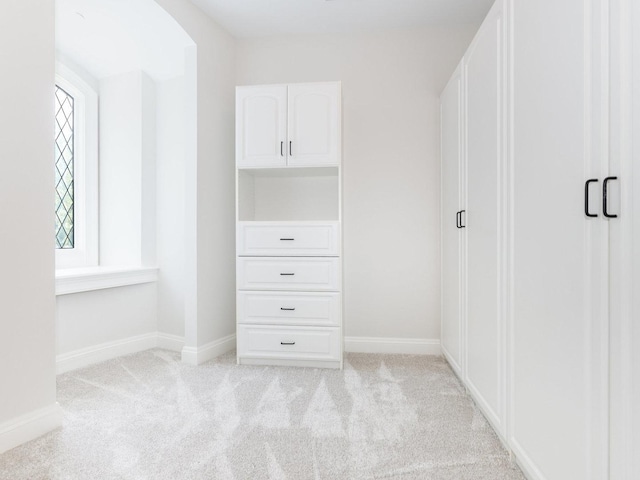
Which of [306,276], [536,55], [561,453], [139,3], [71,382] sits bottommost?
[71,382]

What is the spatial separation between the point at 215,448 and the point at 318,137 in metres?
1.83

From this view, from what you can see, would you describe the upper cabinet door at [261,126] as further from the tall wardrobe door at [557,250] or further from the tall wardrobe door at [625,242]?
the tall wardrobe door at [625,242]

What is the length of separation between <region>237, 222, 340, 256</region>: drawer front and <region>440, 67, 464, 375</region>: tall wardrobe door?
73cm

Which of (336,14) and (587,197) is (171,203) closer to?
(336,14)

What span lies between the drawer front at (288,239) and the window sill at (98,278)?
901 millimetres

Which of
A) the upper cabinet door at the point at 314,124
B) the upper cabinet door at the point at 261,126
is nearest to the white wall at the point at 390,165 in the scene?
the upper cabinet door at the point at 314,124

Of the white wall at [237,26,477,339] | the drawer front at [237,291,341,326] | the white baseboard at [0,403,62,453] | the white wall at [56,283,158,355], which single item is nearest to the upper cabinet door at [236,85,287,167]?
the white wall at [237,26,477,339]

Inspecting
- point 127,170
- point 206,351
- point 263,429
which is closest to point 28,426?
point 263,429

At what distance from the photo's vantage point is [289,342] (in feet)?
8.11

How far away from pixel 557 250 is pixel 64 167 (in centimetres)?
327

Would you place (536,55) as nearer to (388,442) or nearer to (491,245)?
(491,245)

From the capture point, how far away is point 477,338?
1.81 meters

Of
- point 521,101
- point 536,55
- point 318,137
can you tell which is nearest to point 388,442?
point 521,101

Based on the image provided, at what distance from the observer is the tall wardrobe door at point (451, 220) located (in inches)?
85.4
